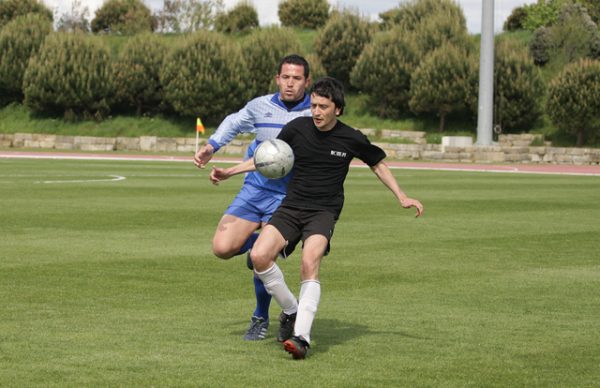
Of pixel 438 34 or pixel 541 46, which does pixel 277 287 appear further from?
pixel 541 46

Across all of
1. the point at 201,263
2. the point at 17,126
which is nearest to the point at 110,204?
the point at 201,263

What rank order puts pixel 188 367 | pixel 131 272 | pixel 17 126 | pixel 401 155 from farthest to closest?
pixel 17 126, pixel 401 155, pixel 131 272, pixel 188 367

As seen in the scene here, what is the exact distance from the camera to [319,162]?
9.38 meters

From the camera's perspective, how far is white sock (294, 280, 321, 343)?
8.66m

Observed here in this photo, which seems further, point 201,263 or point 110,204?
point 110,204

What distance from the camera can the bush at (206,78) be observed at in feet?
243

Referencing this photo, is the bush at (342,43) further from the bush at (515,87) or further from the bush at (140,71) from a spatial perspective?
the bush at (515,87)

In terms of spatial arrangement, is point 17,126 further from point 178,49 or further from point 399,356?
point 399,356

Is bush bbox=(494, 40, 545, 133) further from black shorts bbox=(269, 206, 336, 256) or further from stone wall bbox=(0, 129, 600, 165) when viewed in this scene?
black shorts bbox=(269, 206, 336, 256)

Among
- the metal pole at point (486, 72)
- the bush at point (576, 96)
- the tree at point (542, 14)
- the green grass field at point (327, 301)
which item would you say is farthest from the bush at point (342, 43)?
the green grass field at point (327, 301)

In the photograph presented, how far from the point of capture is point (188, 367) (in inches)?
323

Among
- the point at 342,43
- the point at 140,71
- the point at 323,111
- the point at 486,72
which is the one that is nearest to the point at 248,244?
the point at 323,111

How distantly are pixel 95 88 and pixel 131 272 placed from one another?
2553 inches

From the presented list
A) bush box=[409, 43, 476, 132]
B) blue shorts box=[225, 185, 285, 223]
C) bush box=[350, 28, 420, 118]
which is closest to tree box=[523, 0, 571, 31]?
bush box=[350, 28, 420, 118]
